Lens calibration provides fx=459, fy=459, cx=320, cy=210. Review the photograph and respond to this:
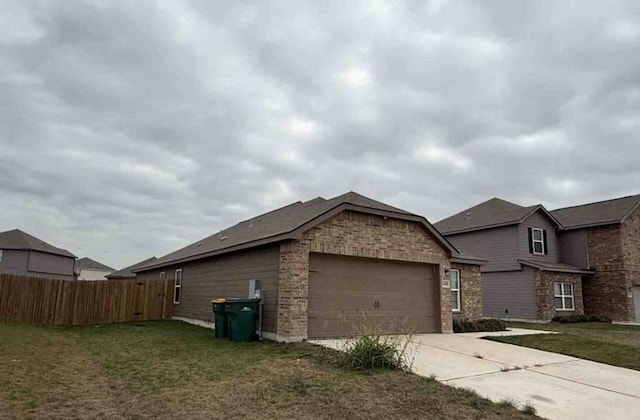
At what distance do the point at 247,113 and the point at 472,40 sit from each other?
754 centimetres

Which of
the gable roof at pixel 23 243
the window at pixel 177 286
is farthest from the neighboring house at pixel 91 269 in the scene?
the window at pixel 177 286

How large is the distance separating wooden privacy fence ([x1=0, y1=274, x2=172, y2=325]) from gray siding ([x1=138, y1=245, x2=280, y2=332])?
1482 millimetres

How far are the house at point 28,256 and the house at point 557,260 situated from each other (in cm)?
3466

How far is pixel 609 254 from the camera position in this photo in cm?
2473

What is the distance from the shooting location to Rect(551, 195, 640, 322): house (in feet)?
79.4

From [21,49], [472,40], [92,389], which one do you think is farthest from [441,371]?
[21,49]

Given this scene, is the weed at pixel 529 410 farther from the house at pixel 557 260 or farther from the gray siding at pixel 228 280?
the house at pixel 557 260

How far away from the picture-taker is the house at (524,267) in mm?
22953

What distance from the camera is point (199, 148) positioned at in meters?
18.1

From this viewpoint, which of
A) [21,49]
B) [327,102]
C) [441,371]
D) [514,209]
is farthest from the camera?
[514,209]

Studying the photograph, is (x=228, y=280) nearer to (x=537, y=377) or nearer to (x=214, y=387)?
(x=214, y=387)

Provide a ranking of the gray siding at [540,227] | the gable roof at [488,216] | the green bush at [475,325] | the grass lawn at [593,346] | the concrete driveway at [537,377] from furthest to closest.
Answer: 1. the gable roof at [488,216]
2. the gray siding at [540,227]
3. the green bush at [475,325]
4. the grass lawn at [593,346]
5. the concrete driveway at [537,377]

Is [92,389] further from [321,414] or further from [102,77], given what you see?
[102,77]

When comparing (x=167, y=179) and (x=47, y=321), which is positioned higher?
(x=167, y=179)
